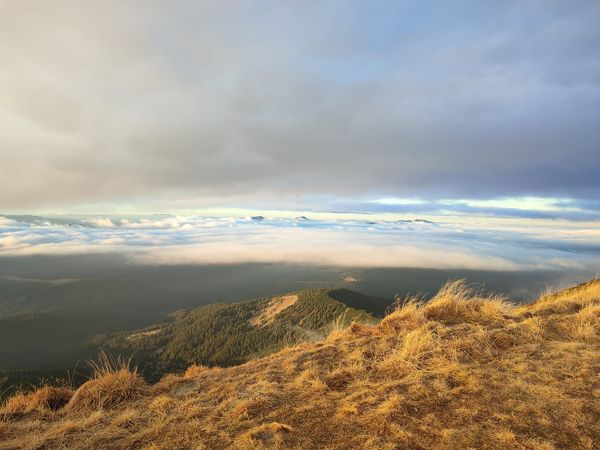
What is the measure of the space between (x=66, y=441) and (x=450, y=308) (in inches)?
358

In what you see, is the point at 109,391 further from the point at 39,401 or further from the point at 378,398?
the point at 378,398

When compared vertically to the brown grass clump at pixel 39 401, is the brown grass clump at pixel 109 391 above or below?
above

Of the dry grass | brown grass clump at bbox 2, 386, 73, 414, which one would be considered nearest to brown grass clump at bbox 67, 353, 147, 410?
the dry grass

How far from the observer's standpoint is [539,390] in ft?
17.0

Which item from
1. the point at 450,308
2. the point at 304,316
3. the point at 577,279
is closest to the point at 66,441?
the point at 450,308

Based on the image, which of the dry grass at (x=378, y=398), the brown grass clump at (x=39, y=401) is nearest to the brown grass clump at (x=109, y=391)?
the dry grass at (x=378, y=398)

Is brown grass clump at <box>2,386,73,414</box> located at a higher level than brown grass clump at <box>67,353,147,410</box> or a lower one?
lower

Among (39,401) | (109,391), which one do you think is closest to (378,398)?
(109,391)

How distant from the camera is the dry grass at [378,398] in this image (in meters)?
4.33

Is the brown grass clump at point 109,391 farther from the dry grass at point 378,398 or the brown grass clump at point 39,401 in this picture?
the brown grass clump at point 39,401

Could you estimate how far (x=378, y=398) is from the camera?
533cm

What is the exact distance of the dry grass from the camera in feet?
14.2

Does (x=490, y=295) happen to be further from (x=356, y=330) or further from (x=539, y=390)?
(x=539, y=390)

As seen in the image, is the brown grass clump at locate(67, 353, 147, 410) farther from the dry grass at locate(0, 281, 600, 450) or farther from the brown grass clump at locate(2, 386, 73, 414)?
the brown grass clump at locate(2, 386, 73, 414)
